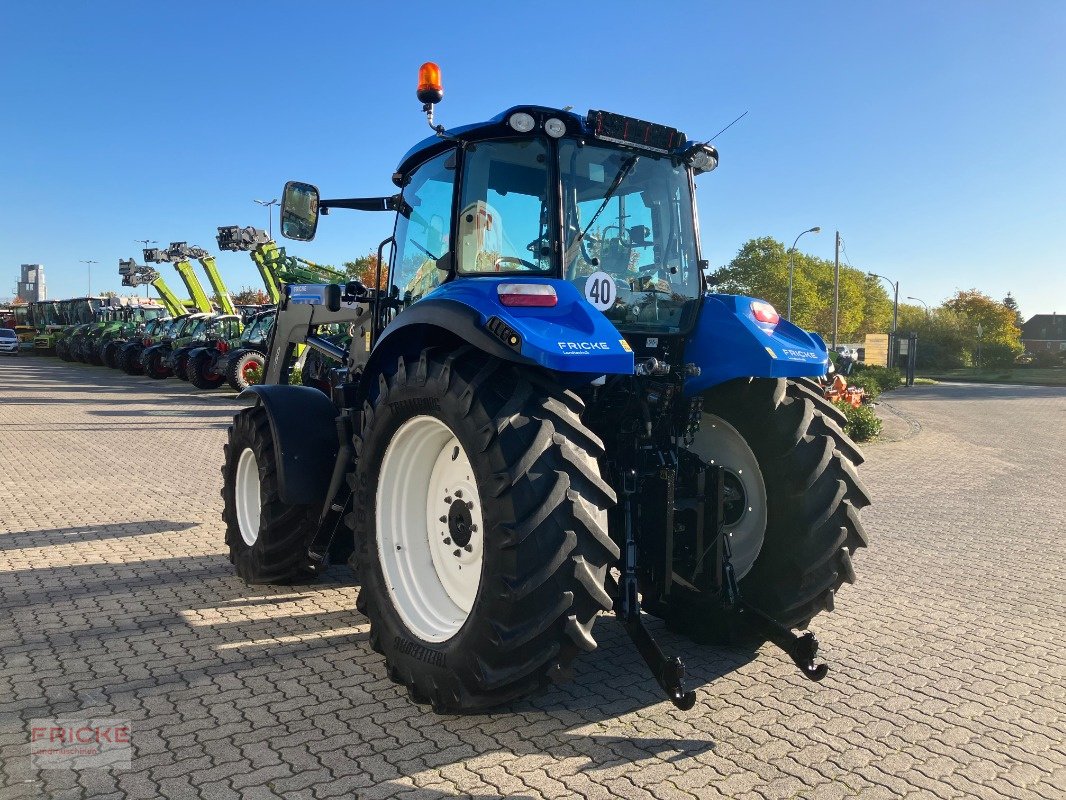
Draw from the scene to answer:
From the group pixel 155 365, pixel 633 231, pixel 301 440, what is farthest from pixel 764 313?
pixel 155 365

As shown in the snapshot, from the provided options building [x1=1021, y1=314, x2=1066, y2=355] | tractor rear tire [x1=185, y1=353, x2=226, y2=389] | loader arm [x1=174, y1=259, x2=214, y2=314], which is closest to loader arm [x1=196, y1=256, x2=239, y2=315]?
loader arm [x1=174, y1=259, x2=214, y2=314]

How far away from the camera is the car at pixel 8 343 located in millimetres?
39781

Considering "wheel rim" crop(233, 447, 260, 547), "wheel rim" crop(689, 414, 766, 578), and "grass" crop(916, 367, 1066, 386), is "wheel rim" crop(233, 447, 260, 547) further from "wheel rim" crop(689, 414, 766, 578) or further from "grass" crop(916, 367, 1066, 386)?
"grass" crop(916, 367, 1066, 386)

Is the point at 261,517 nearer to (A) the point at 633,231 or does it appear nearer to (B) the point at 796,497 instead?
(A) the point at 633,231

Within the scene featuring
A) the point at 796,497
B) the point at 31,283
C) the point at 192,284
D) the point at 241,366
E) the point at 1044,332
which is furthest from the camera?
the point at 31,283

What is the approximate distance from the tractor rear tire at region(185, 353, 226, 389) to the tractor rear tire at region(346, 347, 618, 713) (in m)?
19.8

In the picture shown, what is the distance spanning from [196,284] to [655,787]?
29.6 metres

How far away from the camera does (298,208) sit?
5035 millimetres

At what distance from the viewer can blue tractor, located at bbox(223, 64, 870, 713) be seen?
10.2 feet

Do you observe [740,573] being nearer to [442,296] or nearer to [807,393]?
[807,393]

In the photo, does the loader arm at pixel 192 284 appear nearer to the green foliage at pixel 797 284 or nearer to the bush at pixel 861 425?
the bush at pixel 861 425

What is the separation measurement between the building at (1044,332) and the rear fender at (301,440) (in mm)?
102168

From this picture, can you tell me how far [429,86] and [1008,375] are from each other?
58.3 meters

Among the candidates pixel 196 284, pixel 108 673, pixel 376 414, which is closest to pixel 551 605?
pixel 376 414
